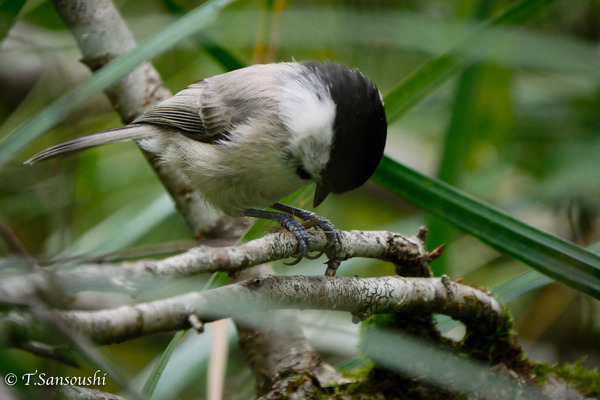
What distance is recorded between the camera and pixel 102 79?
173cm

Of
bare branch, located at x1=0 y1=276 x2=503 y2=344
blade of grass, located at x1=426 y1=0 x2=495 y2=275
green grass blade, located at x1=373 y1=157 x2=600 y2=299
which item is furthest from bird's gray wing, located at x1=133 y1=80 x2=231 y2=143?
blade of grass, located at x1=426 y1=0 x2=495 y2=275

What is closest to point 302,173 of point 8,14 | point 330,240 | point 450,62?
point 330,240

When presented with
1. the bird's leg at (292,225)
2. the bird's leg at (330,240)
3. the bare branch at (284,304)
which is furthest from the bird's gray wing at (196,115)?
the bare branch at (284,304)

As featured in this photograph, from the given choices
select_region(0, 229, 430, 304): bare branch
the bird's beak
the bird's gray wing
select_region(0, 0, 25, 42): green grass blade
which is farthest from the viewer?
the bird's gray wing

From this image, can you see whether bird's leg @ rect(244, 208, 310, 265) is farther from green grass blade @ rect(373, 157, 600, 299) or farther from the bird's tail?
the bird's tail

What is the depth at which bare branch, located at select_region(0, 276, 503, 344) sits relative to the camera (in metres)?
1.01

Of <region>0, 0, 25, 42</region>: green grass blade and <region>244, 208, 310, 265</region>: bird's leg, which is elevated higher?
<region>0, 0, 25, 42</region>: green grass blade

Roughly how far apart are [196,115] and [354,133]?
775 millimetres

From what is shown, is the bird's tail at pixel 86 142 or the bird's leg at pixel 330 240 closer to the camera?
the bird's leg at pixel 330 240

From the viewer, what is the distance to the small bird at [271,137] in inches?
66.2

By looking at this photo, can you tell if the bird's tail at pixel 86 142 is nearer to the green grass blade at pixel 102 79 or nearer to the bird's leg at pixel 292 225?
the green grass blade at pixel 102 79

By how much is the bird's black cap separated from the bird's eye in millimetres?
57

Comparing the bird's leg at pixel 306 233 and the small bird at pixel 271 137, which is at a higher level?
the small bird at pixel 271 137

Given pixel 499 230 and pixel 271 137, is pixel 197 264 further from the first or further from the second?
pixel 499 230
